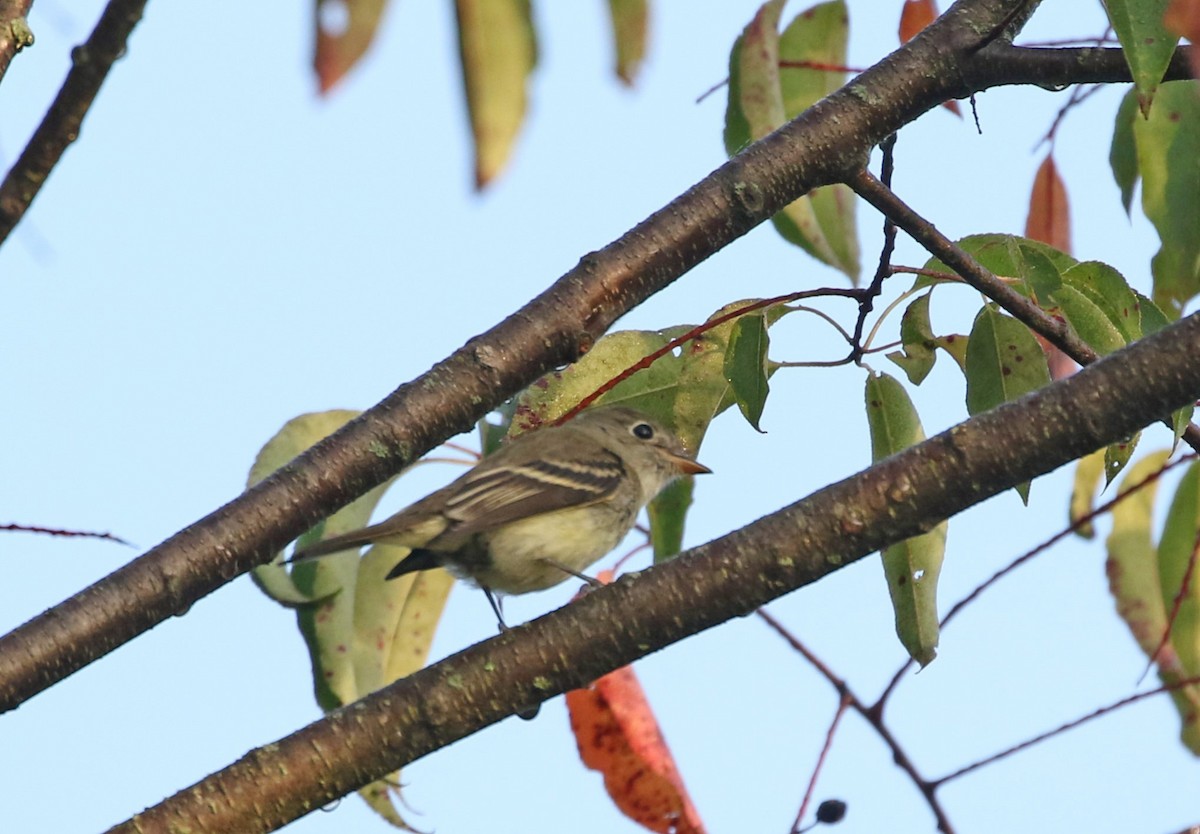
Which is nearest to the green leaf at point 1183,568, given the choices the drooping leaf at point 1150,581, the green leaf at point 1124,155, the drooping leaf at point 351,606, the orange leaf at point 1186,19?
the drooping leaf at point 1150,581

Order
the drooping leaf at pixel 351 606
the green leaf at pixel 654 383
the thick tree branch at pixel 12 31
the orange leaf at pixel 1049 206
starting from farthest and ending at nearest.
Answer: the orange leaf at pixel 1049 206 → the drooping leaf at pixel 351 606 → the green leaf at pixel 654 383 → the thick tree branch at pixel 12 31

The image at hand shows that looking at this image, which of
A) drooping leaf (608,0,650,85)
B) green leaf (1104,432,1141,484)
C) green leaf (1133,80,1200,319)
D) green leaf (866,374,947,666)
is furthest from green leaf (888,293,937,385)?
drooping leaf (608,0,650,85)

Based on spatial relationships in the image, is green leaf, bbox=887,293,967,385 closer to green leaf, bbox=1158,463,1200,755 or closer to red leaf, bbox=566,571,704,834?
red leaf, bbox=566,571,704,834

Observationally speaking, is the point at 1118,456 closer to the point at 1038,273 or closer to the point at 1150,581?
the point at 1038,273

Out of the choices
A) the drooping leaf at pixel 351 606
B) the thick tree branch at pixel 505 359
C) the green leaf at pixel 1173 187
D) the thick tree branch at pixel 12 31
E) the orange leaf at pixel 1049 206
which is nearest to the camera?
the thick tree branch at pixel 12 31

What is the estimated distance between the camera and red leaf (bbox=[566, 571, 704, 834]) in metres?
3.33

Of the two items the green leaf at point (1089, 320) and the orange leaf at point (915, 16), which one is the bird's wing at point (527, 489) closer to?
the orange leaf at point (915, 16)

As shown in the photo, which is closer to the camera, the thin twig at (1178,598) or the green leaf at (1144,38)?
the green leaf at (1144,38)

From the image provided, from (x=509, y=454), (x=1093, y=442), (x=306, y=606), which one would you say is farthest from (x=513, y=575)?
(x=1093, y=442)

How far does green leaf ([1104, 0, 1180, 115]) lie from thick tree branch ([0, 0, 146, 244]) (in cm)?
137

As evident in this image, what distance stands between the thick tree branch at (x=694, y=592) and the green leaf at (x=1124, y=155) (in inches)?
60.9

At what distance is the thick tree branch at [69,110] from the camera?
1982mm

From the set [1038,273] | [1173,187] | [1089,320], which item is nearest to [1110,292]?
[1089,320]

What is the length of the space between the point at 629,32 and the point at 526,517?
296cm
